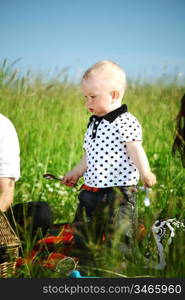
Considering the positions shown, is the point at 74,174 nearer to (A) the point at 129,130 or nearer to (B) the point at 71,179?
(B) the point at 71,179

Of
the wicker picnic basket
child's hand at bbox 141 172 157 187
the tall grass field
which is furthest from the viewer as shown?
the tall grass field

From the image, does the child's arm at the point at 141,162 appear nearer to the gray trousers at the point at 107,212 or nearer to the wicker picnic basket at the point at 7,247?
the gray trousers at the point at 107,212

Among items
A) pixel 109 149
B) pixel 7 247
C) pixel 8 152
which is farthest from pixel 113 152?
pixel 7 247

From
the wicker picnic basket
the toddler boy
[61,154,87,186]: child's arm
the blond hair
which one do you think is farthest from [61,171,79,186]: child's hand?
the wicker picnic basket

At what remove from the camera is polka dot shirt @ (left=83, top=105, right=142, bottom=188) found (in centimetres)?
200

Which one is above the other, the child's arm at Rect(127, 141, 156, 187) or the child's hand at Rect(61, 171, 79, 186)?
the child's arm at Rect(127, 141, 156, 187)

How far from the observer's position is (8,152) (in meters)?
1.90

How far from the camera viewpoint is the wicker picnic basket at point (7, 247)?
1.63m

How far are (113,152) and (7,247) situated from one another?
2.01ft

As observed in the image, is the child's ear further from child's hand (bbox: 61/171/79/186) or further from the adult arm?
the adult arm

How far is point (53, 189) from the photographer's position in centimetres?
295

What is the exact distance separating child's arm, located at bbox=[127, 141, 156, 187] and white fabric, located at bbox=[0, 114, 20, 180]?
45 cm

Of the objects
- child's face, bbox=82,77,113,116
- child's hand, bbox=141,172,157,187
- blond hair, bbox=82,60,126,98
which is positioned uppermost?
blond hair, bbox=82,60,126,98

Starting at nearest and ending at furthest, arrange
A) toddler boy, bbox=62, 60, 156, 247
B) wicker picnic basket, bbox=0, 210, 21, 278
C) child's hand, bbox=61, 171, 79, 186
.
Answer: wicker picnic basket, bbox=0, 210, 21, 278 → toddler boy, bbox=62, 60, 156, 247 → child's hand, bbox=61, 171, 79, 186
